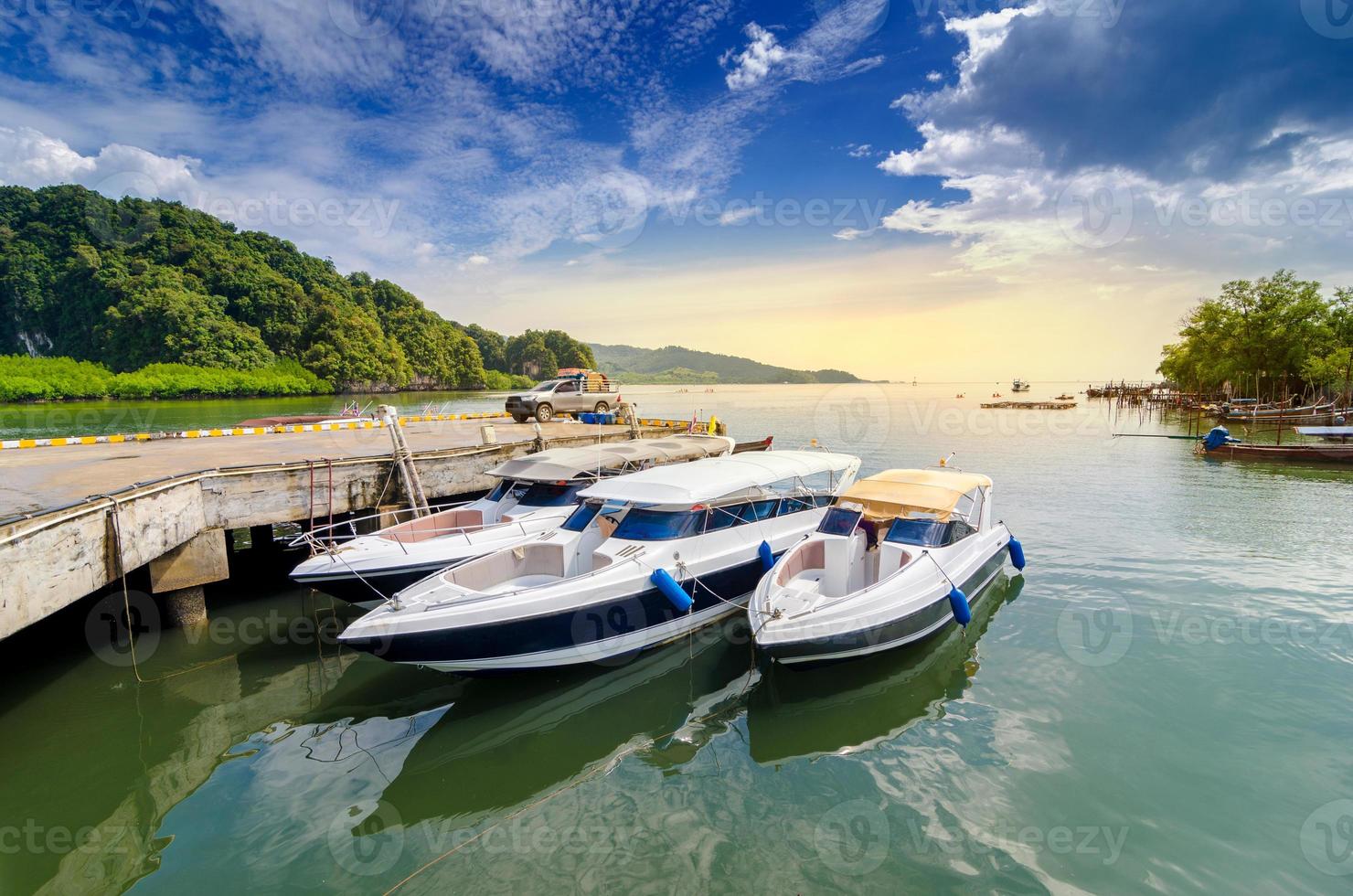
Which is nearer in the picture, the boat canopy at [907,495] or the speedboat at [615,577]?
the speedboat at [615,577]

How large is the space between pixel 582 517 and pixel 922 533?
229 inches

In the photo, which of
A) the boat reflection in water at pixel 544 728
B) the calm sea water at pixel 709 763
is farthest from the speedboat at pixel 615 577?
the calm sea water at pixel 709 763

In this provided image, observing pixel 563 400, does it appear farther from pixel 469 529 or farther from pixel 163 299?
pixel 163 299

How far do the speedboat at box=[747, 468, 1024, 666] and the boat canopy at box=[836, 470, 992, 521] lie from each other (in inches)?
0.6

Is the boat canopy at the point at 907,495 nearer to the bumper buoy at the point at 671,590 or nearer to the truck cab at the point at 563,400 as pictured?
the bumper buoy at the point at 671,590

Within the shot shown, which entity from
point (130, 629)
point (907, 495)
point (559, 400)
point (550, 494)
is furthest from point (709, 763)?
point (559, 400)

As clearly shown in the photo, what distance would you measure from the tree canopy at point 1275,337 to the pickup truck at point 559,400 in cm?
5809

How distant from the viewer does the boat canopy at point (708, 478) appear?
10016 mm

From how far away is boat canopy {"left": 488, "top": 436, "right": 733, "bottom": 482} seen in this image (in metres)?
12.7

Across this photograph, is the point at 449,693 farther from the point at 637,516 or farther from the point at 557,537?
the point at 637,516

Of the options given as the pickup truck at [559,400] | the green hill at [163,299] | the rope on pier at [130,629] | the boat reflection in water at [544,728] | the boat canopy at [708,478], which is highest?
the green hill at [163,299]

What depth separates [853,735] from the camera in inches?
294

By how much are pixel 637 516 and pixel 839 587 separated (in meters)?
3.55

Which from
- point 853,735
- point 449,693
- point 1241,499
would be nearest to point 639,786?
point 853,735
